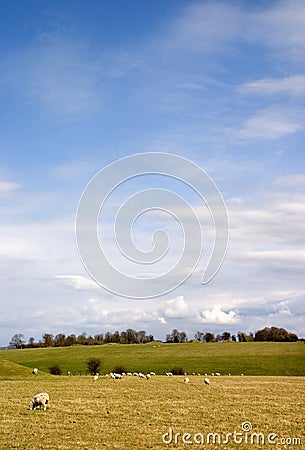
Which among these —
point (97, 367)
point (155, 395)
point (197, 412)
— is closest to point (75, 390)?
point (155, 395)

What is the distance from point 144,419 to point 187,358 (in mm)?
93169

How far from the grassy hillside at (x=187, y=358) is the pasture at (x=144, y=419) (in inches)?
2338

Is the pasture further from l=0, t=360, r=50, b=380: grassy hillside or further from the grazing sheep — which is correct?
l=0, t=360, r=50, b=380: grassy hillside

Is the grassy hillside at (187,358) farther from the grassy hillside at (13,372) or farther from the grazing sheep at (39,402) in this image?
the grazing sheep at (39,402)

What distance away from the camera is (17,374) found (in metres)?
55.2

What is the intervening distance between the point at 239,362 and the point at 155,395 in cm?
7402

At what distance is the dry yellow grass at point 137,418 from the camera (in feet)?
61.1

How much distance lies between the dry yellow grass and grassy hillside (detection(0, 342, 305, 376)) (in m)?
59.6

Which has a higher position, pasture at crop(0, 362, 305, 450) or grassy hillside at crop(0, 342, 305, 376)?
grassy hillside at crop(0, 342, 305, 376)

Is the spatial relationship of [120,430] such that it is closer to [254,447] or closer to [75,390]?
[254,447]

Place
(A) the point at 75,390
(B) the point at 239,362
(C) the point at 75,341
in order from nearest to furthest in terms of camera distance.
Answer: (A) the point at 75,390 → (B) the point at 239,362 → (C) the point at 75,341

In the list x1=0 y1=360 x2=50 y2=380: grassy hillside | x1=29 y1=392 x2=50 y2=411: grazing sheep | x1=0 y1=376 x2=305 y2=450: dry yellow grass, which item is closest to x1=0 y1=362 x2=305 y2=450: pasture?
x1=0 y1=376 x2=305 y2=450: dry yellow grass

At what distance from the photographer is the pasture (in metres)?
18.6

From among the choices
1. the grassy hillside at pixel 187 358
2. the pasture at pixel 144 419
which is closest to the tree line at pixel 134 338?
the grassy hillside at pixel 187 358
